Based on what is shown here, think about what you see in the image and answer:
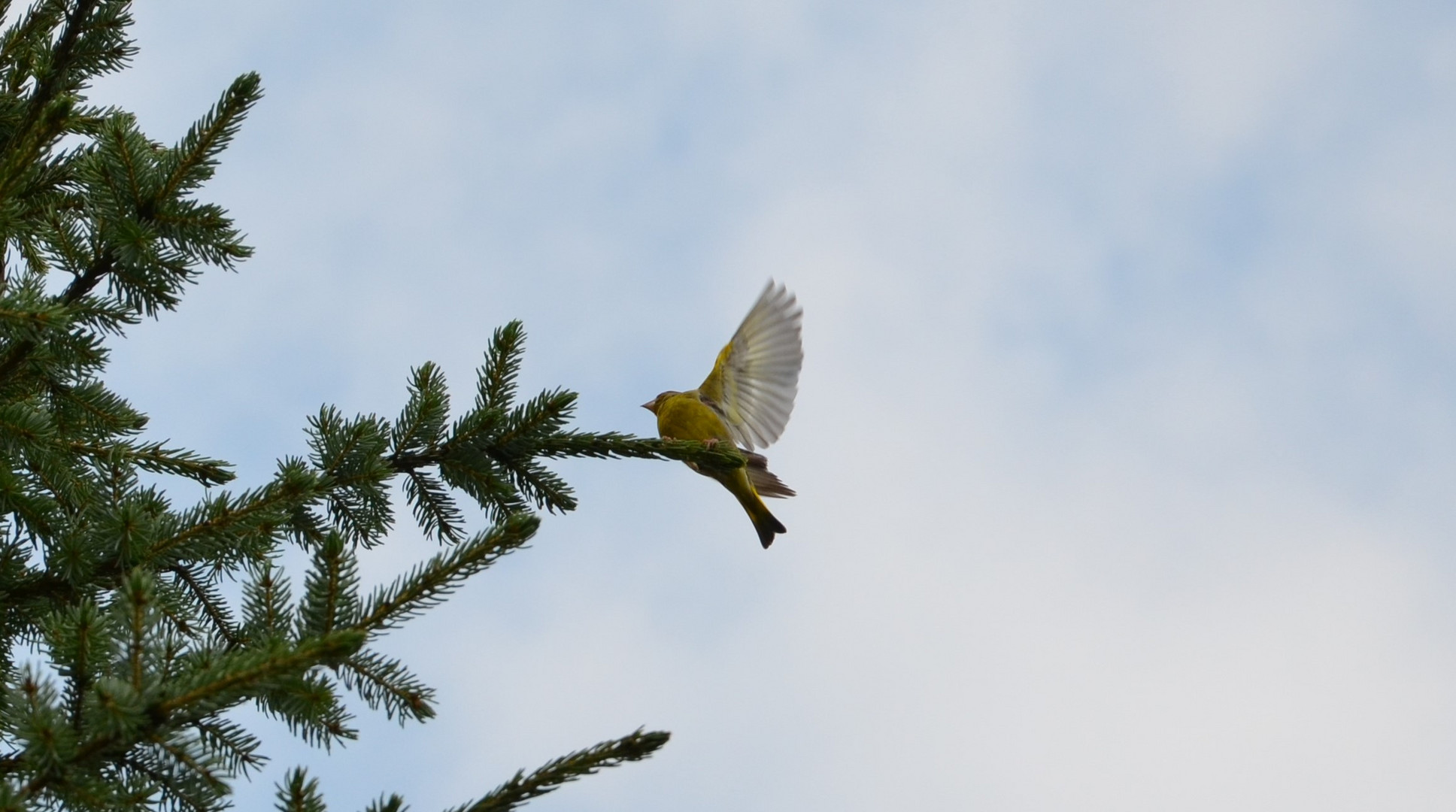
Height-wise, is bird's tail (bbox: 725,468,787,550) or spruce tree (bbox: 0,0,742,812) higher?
bird's tail (bbox: 725,468,787,550)

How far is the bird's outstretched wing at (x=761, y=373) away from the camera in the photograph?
6359 mm

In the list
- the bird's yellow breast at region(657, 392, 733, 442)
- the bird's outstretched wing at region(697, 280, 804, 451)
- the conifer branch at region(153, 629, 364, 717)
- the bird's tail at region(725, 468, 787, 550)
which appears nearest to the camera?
the conifer branch at region(153, 629, 364, 717)

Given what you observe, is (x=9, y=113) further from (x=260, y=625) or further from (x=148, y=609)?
(x=148, y=609)

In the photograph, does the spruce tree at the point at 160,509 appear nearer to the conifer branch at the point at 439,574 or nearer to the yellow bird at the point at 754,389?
the conifer branch at the point at 439,574

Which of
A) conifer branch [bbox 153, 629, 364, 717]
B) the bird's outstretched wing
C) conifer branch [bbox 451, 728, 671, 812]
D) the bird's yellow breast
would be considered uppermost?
the bird's outstretched wing

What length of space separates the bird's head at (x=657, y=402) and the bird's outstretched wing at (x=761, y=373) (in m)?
0.18

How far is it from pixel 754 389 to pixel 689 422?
0.63m

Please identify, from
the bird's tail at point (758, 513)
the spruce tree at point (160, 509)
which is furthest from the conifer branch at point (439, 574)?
the bird's tail at point (758, 513)

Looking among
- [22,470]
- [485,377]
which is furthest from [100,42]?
[485,377]

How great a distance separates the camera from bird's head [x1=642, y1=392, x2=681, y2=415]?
6512 mm

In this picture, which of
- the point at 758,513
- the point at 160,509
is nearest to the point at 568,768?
the point at 160,509

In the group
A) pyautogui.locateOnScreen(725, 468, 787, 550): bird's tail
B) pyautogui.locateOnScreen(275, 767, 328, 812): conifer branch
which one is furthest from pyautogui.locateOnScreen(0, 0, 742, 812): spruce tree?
pyautogui.locateOnScreen(725, 468, 787, 550): bird's tail

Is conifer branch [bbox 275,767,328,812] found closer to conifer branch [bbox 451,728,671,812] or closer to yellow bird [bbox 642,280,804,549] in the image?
conifer branch [bbox 451,728,671,812]

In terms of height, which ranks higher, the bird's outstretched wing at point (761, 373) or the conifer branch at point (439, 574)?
the bird's outstretched wing at point (761, 373)
